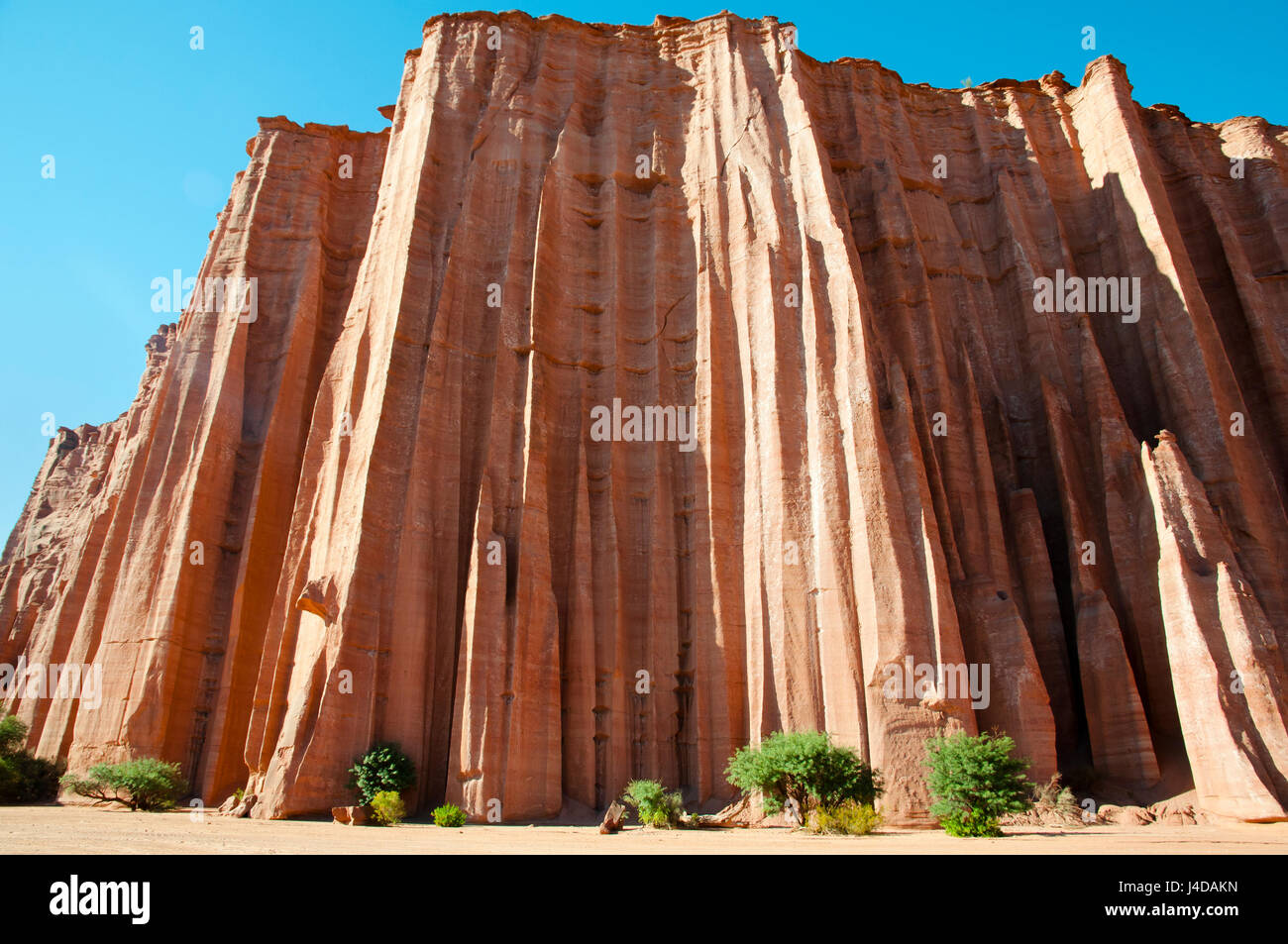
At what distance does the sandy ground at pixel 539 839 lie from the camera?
11.4 m

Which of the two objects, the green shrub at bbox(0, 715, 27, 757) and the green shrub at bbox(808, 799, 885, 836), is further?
the green shrub at bbox(0, 715, 27, 757)

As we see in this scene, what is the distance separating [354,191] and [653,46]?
1263cm

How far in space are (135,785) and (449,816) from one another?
8.53m

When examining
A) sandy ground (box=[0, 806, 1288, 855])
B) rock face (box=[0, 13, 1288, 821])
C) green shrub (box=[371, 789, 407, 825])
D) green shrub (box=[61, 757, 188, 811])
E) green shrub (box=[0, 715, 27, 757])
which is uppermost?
rock face (box=[0, 13, 1288, 821])

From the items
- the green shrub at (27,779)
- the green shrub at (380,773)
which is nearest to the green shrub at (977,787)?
the green shrub at (380,773)

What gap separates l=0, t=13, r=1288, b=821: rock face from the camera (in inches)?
750

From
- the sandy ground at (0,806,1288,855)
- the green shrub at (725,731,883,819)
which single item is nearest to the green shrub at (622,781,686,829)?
the sandy ground at (0,806,1288,855)

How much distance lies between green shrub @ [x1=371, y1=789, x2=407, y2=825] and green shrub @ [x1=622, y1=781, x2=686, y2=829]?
15.3 feet

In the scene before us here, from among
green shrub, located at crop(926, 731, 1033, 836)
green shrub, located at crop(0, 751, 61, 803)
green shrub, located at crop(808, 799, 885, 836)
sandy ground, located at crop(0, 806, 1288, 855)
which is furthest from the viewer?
green shrub, located at crop(0, 751, 61, 803)

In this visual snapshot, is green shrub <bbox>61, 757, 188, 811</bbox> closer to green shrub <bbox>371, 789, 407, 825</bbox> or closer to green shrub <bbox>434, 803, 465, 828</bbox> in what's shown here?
green shrub <bbox>371, 789, 407, 825</bbox>

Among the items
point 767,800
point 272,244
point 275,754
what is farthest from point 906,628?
point 272,244

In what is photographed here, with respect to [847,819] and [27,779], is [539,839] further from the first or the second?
[27,779]

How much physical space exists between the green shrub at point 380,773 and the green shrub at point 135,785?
5.43 meters

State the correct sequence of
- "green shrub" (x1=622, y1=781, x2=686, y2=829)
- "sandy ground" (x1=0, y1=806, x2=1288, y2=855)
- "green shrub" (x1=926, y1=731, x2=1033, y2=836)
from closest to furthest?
"sandy ground" (x1=0, y1=806, x2=1288, y2=855), "green shrub" (x1=926, y1=731, x2=1033, y2=836), "green shrub" (x1=622, y1=781, x2=686, y2=829)
